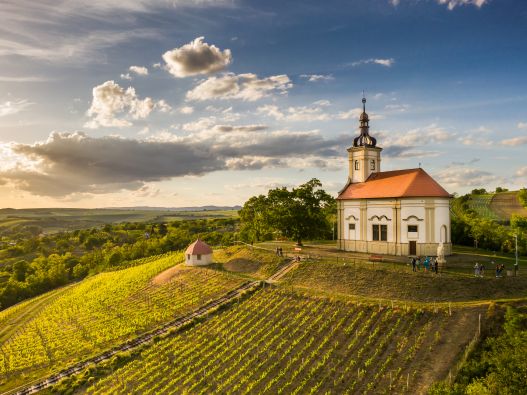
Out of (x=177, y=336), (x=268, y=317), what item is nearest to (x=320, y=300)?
(x=268, y=317)

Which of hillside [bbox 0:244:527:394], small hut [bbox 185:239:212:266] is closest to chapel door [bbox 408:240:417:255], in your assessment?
hillside [bbox 0:244:527:394]

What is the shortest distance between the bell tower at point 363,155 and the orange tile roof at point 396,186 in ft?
3.88

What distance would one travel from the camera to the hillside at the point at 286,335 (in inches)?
1077

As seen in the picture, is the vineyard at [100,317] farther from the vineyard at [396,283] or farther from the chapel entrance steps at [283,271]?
the vineyard at [396,283]

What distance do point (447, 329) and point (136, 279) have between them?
47.5m

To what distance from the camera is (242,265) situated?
2037 inches

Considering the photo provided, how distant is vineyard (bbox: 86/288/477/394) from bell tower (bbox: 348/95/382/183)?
2390 centimetres

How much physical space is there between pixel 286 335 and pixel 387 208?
897 inches

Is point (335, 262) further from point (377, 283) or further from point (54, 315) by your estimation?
point (54, 315)

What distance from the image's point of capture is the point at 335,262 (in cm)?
4478

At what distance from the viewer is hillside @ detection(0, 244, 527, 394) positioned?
89.7 feet

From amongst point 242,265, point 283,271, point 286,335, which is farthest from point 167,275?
point 286,335

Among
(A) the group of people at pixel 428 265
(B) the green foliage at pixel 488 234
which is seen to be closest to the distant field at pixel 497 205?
(B) the green foliage at pixel 488 234

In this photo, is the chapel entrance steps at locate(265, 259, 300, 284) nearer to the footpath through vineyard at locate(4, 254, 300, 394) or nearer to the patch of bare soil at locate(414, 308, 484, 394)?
the footpath through vineyard at locate(4, 254, 300, 394)
